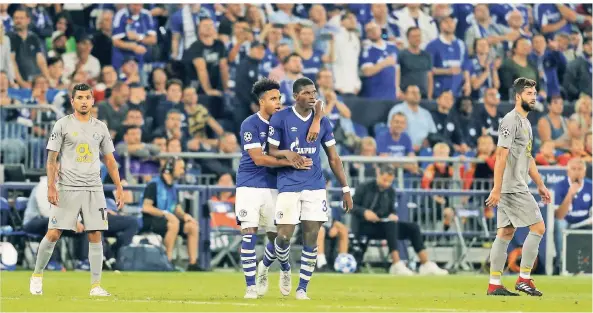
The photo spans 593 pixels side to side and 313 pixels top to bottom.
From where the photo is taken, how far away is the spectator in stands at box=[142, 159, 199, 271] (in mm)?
21484

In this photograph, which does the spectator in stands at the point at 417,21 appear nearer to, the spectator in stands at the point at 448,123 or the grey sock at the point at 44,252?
the spectator in stands at the point at 448,123

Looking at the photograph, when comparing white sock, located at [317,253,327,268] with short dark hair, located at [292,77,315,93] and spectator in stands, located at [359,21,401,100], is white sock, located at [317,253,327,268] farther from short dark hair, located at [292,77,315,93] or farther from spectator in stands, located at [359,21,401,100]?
short dark hair, located at [292,77,315,93]

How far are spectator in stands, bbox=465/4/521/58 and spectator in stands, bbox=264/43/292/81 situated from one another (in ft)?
12.8

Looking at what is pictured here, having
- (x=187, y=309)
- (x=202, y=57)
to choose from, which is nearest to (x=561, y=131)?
(x=202, y=57)

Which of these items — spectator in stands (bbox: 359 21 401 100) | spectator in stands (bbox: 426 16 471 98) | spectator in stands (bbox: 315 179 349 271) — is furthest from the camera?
spectator in stands (bbox: 426 16 471 98)

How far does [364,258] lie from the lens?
22.4 metres

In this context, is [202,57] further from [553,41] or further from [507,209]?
[507,209]

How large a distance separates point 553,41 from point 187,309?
53.5ft

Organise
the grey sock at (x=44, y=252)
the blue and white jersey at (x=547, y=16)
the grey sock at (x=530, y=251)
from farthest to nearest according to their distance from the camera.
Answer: the blue and white jersey at (x=547, y=16) < the grey sock at (x=530, y=251) < the grey sock at (x=44, y=252)

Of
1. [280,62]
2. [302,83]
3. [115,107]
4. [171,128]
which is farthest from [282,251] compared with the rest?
[280,62]

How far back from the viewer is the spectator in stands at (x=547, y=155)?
77.9 ft

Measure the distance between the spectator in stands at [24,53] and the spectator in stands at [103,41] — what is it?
3.66 feet

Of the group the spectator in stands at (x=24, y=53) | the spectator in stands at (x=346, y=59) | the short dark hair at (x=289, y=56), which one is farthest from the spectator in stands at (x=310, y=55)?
the spectator in stands at (x=24, y=53)

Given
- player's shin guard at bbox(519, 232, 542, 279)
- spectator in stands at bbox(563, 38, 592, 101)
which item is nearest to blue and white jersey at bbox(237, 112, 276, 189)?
player's shin guard at bbox(519, 232, 542, 279)
